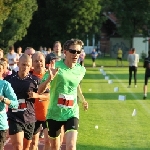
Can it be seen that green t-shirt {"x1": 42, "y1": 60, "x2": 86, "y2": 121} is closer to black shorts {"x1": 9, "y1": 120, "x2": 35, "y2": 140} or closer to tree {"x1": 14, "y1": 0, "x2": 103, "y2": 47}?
black shorts {"x1": 9, "y1": 120, "x2": 35, "y2": 140}

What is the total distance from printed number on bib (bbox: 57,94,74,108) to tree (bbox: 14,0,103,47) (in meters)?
54.3

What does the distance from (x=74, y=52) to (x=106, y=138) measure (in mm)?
5319

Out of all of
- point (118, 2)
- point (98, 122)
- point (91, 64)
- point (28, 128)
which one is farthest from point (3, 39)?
point (28, 128)

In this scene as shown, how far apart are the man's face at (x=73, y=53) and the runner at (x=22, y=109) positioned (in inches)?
27.0

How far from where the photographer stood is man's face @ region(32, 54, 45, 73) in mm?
10219

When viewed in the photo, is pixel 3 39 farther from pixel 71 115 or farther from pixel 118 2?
pixel 71 115

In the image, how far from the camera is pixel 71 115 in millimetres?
9062

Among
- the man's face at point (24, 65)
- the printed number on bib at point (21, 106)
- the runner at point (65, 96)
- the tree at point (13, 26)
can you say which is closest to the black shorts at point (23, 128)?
the printed number on bib at point (21, 106)

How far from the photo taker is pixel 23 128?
954 centimetres

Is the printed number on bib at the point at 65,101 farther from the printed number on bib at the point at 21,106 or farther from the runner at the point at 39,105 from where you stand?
the runner at the point at 39,105

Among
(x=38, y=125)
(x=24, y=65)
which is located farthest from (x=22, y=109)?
(x=38, y=125)

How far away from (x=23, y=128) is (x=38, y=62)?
4.27ft

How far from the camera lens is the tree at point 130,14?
69.8m

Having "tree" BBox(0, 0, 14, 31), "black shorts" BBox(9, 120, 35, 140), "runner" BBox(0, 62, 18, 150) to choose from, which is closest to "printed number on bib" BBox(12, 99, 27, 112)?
"black shorts" BBox(9, 120, 35, 140)
